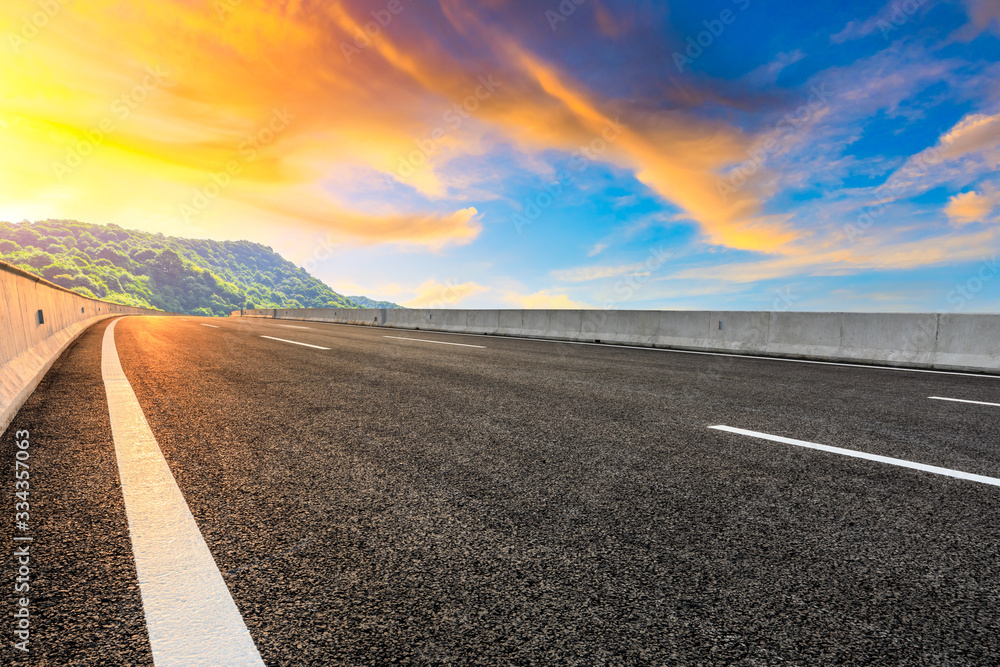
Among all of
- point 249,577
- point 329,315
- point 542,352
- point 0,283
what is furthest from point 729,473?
point 329,315

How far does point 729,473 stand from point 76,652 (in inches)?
119

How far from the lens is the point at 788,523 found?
2.45m

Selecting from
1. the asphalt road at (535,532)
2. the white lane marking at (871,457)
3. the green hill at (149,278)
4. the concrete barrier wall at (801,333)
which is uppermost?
the green hill at (149,278)

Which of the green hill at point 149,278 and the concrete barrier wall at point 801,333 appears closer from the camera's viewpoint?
the concrete barrier wall at point 801,333

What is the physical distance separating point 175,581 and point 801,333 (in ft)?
41.1

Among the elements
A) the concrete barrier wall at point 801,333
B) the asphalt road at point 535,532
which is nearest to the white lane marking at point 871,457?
the asphalt road at point 535,532

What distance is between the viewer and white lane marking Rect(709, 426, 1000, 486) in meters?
3.16

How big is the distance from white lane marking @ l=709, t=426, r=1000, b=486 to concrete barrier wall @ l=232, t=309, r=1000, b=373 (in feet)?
26.1

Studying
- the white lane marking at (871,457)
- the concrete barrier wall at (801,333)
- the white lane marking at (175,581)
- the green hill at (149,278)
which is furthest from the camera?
the green hill at (149,278)

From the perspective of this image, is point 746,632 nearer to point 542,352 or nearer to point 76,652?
point 76,652

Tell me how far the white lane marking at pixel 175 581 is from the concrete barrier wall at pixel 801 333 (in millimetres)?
11742

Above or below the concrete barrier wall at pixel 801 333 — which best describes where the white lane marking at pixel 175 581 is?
below

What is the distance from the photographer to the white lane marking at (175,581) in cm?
147

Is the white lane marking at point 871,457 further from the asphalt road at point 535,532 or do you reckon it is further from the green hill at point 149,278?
the green hill at point 149,278
